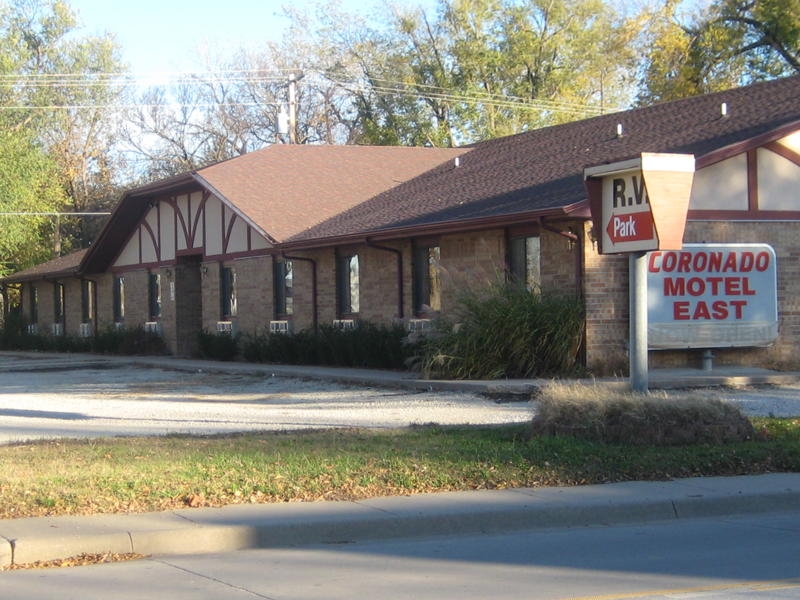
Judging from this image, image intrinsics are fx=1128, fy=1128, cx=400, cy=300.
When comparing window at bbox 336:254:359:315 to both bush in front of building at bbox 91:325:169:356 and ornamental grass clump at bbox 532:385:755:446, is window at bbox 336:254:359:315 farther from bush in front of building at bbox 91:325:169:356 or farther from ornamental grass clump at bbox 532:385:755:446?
ornamental grass clump at bbox 532:385:755:446

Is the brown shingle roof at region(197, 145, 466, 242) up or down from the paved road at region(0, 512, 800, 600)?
up

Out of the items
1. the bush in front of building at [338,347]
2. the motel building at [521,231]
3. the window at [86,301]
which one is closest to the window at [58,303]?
the window at [86,301]

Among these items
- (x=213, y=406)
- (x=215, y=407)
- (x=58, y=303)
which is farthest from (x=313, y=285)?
(x=58, y=303)

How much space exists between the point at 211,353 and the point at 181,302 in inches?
162

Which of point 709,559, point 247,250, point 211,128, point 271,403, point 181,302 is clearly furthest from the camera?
point 211,128

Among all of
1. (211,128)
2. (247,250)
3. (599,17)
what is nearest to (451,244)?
(247,250)

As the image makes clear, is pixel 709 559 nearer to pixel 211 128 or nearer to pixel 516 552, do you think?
pixel 516 552

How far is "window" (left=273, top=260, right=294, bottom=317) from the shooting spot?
3079cm

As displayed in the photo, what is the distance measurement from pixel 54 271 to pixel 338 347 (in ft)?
66.4

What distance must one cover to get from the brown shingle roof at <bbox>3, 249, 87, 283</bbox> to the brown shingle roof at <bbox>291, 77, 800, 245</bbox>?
15553 mm

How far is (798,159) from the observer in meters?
22.0

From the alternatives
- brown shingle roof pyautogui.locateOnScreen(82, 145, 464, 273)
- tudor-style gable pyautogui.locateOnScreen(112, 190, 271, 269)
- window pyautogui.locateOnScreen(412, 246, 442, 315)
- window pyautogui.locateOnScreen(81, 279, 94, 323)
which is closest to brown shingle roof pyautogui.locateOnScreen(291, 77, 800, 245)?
window pyautogui.locateOnScreen(412, 246, 442, 315)

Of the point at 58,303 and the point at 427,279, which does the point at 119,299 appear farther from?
the point at 427,279

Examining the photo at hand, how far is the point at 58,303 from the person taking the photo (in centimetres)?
4572
